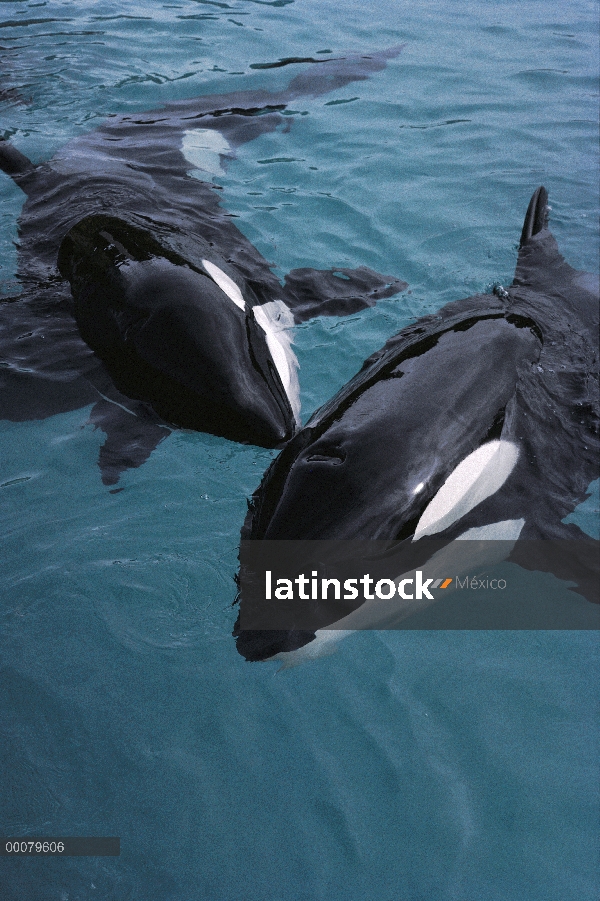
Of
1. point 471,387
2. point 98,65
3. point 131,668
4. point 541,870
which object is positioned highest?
point 98,65

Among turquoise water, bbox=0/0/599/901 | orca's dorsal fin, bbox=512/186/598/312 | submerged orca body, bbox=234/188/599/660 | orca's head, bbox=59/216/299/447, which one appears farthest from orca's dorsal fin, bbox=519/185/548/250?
orca's head, bbox=59/216/299/447

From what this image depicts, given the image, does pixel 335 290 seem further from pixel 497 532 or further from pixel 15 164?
pixel 15 164

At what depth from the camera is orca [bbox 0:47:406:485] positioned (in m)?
5.25

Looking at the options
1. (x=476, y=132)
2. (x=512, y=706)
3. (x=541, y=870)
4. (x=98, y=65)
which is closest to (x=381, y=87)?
(x=476, y=132)

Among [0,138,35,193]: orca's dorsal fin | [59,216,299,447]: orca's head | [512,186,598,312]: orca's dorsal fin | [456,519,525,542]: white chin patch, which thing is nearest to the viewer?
[456,519,525,542]: white chin patch

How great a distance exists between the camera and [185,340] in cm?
526

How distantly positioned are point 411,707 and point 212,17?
43.8 ft

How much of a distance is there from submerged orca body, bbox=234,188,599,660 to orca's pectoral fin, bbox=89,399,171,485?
1.32 m

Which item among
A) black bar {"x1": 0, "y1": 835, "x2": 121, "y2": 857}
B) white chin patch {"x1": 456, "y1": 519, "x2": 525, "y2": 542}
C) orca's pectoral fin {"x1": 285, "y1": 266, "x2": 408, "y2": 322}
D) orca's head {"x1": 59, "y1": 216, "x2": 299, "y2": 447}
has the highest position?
orca's head {"x1": 59, "y1": 216, "x2": 299, "y2": 447}

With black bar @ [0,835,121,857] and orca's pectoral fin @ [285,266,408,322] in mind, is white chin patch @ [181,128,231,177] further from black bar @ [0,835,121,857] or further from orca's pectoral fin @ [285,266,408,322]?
black bar @ [0,835,121,857]

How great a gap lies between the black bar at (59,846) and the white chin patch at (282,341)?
8.90ft

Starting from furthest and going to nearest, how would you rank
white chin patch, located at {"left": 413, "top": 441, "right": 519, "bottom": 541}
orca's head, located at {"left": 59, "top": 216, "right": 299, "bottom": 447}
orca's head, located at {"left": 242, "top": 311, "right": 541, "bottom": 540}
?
orca's head, located at {"left": 59, "top": 216, "right": 299, "bottom": 447}
white chin patch, located at {"left": 413, "top": 441, "right": 519, "bottom": 541}
orca's head, located at {"left": 242, "top": 311, "right": 541, "bottom": 540}

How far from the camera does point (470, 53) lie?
42.4 feet

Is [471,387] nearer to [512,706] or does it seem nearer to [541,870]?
[512,706]
